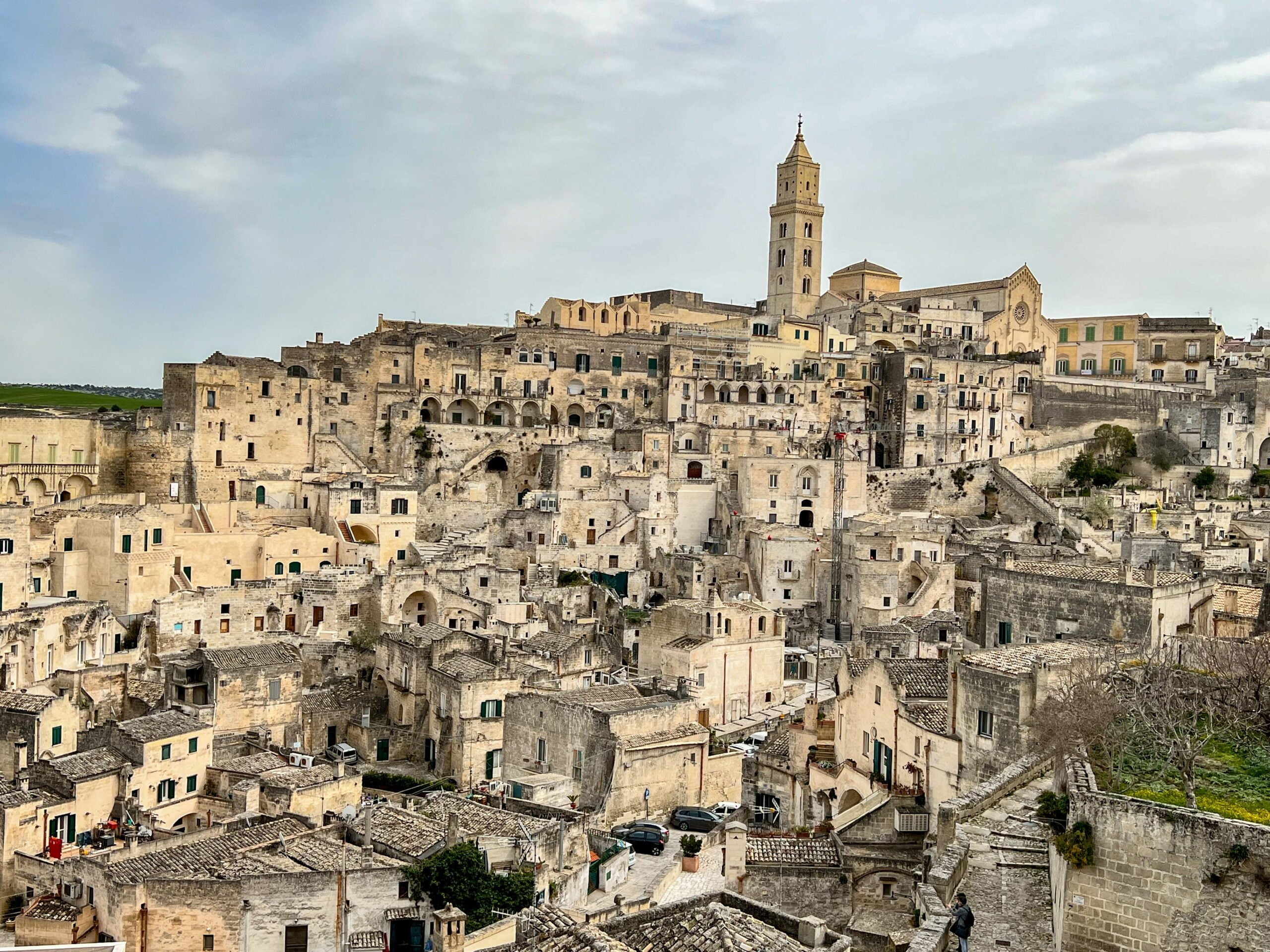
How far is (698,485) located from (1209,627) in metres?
30.8

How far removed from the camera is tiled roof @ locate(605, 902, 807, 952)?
11.8 metres

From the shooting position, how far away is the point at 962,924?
472 inches

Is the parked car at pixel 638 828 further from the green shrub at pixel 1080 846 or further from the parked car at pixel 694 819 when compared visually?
the green shrub at pixel 1080 846

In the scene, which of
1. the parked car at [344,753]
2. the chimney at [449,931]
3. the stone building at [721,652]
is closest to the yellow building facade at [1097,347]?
the stone building at [721,652]

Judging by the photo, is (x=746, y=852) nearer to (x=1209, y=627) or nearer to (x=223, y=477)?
(x=1209, y=627)

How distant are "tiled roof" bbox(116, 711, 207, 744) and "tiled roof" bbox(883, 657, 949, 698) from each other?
16630 mm

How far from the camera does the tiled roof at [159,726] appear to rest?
28.8m

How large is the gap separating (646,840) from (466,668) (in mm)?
10593

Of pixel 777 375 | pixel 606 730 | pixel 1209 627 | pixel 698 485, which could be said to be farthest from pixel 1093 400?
pixel 606 730

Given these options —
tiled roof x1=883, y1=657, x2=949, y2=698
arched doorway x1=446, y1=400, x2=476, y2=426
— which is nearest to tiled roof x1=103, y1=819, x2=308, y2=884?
tiled roof x1=883, y1=657, x2=949, y2=698

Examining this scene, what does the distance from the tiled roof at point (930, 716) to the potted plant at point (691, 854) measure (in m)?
4.53

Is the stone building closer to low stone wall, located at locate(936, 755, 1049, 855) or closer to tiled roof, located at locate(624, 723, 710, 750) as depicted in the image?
tiled roof, located at locate(624, 723, 710, 750)

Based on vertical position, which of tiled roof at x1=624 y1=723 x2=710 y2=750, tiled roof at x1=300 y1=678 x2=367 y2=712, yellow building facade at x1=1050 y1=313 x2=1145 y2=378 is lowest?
tiled roof at x1=300 y1=678 x2=367 y2=712

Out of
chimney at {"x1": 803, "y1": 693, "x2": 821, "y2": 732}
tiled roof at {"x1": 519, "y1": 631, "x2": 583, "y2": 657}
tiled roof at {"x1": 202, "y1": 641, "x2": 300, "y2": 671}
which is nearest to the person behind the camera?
chimney at {"x1": 803, "y1": 693, "x2": 821, "y2": 732}
